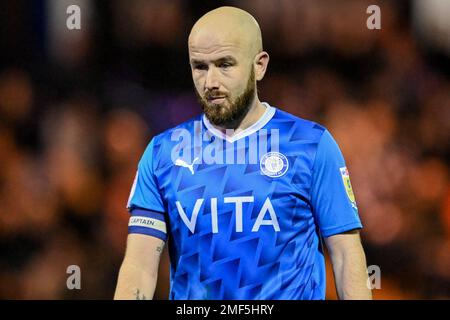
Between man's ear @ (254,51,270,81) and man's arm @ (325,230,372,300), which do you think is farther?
man's ear @ (254,51,270,81)

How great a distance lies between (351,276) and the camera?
2818mm

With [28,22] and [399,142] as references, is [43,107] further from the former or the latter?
[399,142]

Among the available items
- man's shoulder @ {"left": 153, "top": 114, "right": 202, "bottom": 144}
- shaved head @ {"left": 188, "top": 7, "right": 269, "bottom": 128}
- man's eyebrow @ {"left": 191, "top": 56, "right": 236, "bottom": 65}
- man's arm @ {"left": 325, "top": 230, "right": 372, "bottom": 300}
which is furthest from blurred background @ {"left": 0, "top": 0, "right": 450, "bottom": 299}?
man's arm @ {"left": 325, "top": 230, "right": 372, "bottom": 300}

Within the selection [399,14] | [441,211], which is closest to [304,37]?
[399,14]

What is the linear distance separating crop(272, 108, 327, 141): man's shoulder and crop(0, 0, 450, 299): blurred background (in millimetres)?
1684

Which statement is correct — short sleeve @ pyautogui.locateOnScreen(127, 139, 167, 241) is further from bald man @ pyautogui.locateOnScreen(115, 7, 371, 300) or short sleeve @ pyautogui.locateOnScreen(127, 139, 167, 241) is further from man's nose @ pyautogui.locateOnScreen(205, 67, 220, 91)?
man's nose @ pyautogui.locateOnScreen(205, 67, 220, 91)

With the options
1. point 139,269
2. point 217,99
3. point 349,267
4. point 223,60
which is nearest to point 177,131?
point 217,99

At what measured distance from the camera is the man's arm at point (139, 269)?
9.26 ft

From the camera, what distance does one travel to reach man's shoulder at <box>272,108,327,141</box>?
3.11m

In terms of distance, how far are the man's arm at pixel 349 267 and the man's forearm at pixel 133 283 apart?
686mm

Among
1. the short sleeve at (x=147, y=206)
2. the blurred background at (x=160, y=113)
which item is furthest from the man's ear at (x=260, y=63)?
the blurred background at (x=160, y=113)

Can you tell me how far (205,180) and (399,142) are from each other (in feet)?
8.02

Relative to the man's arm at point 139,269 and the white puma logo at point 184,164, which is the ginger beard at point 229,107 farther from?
the man's arm at point 139,269

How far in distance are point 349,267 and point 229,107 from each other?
76 cm
